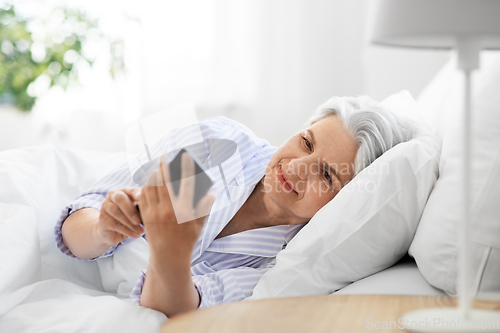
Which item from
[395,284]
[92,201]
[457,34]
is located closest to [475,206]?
[395,284]

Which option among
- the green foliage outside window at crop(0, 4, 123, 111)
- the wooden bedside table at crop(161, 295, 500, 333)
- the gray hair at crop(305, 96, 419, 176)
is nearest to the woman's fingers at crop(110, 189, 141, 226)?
the wooden bedside table at crop(161, 295, 500, 333)

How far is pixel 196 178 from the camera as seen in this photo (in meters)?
0.55

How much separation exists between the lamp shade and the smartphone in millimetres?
266

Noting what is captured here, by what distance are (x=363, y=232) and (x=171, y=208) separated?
362 mm

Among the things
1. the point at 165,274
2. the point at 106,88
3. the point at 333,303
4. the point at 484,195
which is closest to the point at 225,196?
the point at 165,274

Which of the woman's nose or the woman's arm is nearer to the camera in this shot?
the woman's arm

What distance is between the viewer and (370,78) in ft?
6.61

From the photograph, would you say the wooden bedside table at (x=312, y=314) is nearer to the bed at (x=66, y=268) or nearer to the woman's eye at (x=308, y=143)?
the bed at (x=66, y=268)

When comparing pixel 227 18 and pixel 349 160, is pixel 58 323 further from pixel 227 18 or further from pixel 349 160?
pixel 227 18

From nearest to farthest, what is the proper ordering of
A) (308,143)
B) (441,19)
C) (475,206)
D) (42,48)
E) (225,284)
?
(441,19)
(475,206)
(225,284)
(308,143)
(42,48)

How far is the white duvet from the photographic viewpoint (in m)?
0.67

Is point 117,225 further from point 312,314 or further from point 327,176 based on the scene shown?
point 327,176

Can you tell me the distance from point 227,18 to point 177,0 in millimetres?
285

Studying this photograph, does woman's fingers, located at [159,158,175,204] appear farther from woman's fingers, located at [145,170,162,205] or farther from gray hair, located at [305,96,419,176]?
gray hair, located at [305,96,419,176]
